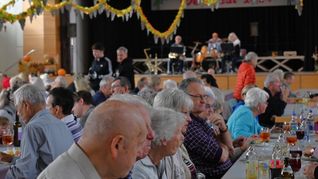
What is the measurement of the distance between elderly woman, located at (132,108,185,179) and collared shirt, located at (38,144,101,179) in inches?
53.9

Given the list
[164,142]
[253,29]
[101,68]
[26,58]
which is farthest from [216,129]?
[253,29]

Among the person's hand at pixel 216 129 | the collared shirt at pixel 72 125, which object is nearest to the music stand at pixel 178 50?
the person's hand at pixel 216 129

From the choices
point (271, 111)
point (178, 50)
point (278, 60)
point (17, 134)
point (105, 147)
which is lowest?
point (271, 111)

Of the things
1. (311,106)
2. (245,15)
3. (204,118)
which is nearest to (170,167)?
(204,118)

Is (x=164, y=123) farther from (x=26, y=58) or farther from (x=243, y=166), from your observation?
(x=26, y=58)

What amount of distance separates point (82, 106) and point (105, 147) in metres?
4.45

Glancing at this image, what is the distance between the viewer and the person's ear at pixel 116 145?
2152 mm

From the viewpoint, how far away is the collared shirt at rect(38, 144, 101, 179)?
7.20 feet

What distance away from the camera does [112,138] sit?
2152 millimetres

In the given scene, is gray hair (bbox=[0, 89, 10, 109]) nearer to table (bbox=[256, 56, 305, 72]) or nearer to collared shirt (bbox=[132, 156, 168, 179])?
collared shirt (bbox=[132, 156, 168, 179])

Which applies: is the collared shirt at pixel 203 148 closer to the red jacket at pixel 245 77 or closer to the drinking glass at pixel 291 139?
the drinking glass at pixel 291 139

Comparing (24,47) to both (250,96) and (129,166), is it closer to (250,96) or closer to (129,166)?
(250,96)

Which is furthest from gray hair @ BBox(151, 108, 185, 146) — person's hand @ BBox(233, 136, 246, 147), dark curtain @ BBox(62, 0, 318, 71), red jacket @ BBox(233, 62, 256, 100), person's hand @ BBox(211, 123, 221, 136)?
dark curtain @ BBox(62, 0, 318, 71)

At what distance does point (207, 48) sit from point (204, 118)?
14.7 metres
